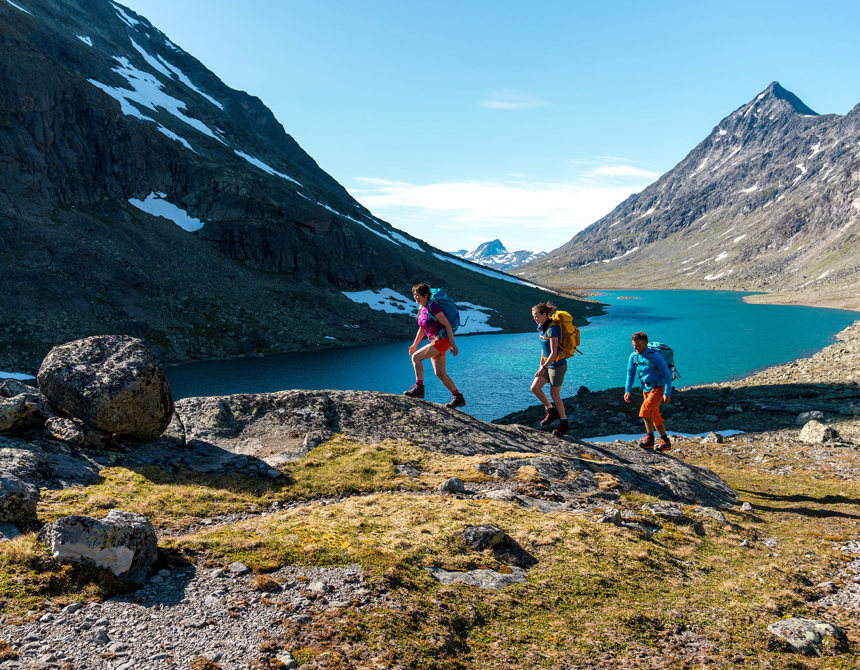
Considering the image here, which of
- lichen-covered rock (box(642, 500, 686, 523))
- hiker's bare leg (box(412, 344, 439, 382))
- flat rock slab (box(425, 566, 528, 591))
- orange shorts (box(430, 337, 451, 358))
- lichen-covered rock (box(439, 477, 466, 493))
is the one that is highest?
orange shorts (box(430, 337, 451, 358))

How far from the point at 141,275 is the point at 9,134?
114 ft

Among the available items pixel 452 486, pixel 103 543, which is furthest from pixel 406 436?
pixel 103 543

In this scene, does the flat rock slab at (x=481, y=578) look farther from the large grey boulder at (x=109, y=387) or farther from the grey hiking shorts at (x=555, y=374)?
the large grey boulder at (x=109, y=387)

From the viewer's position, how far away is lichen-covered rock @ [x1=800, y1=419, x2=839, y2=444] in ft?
88.5

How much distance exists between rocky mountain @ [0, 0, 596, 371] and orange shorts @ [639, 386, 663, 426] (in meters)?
69.3

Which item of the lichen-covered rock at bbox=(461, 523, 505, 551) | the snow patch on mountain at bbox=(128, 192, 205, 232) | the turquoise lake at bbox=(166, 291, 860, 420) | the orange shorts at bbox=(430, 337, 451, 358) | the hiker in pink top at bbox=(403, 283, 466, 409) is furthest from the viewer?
the snow patch on mountain at bbox=(128, 192, 205, 232)

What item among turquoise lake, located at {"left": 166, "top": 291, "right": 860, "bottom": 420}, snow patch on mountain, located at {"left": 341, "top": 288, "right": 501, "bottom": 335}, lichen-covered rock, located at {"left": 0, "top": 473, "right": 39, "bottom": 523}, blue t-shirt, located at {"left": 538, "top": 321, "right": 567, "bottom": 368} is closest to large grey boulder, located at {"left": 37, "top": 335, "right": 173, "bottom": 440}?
lichen-covered rock, located at {"left": 0, "top": 473, "right": 39, "bottom": 523}

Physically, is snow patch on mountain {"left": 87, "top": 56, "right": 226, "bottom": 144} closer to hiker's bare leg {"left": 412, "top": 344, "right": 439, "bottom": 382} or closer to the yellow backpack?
hiker's bare leg {"left": 412, "top": 344, "right": 439, "bottom": 382}

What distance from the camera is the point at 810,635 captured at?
7.18m

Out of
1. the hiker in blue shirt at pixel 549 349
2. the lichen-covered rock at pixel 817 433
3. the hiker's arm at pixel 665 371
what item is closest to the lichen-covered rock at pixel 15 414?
the hiker in blue shirt at pixel 549 349

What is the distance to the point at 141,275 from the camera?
83875mm

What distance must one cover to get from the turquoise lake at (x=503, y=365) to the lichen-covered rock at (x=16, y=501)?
125ft

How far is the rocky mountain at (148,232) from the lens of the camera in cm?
7456

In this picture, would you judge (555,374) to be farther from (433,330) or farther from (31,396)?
(31,396)
